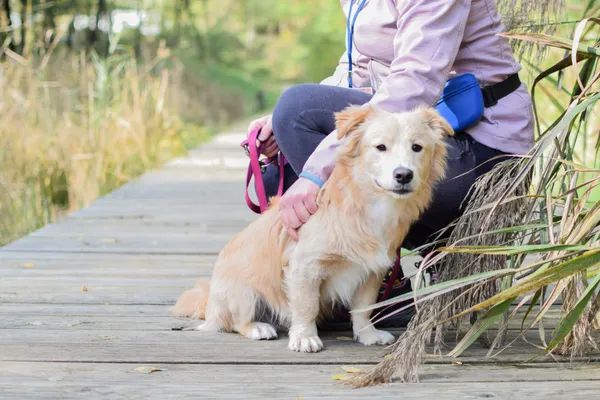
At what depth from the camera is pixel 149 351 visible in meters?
2.71

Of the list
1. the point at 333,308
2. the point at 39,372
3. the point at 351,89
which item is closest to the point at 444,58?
the point at 351,89

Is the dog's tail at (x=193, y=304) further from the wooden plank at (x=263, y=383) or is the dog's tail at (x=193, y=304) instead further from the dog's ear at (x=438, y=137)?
the dog's ear at (x=438, y=137)

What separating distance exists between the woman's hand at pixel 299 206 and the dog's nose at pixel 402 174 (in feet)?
1.13

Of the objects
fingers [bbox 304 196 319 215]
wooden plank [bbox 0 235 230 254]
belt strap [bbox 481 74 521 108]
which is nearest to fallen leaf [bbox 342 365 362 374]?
fingers [bbox 304 196 319 215]

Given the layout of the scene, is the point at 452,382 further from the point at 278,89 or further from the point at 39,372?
the point at 278,89

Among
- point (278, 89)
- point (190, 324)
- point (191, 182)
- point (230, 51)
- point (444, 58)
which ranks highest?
point (444, 58)

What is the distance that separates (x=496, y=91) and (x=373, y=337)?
1.03 m

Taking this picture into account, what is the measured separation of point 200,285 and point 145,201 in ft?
10.1

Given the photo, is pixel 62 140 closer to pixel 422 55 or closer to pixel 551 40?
pixel 422 55

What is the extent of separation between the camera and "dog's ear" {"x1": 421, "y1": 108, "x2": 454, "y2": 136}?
8.87 ft

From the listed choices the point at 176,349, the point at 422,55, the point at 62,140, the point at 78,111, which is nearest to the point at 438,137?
the point at 422,55

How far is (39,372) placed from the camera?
2459mm

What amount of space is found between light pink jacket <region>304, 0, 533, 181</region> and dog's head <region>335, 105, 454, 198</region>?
0.11 meters

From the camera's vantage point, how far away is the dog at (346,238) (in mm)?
2693
